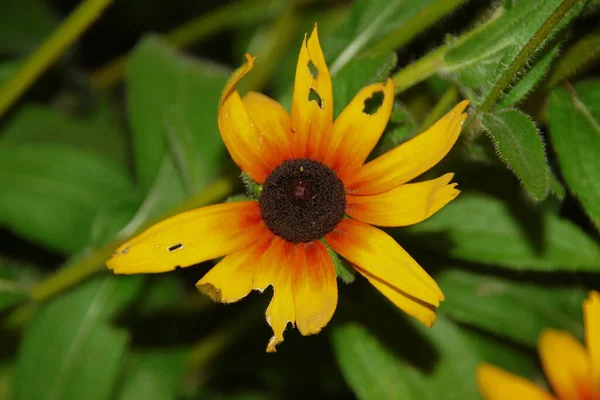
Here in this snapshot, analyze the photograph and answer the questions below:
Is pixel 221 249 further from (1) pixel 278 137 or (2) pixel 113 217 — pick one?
(2) pixel 113 217

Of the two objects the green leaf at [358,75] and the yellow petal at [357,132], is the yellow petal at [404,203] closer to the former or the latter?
the yellow petal at [357,132]

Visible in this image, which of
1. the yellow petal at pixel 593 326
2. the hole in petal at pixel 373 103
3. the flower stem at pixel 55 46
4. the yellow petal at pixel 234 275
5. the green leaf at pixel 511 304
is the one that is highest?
the flower stem at pixel 55 46

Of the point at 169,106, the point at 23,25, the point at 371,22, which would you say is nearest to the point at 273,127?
the point at 371,22

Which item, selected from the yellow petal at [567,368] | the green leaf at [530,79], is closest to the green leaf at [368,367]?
the yellow petal at [567,368]

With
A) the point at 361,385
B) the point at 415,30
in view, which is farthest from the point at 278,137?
the point at 361,385

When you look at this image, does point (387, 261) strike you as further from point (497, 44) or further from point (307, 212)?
point (497, 44)

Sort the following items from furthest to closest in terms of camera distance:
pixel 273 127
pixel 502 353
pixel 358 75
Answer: pixel 502 353, pixel 358 75, pixel 273 127

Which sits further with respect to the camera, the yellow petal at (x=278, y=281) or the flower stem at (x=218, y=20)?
the flower stem at (x=218, y=20)
